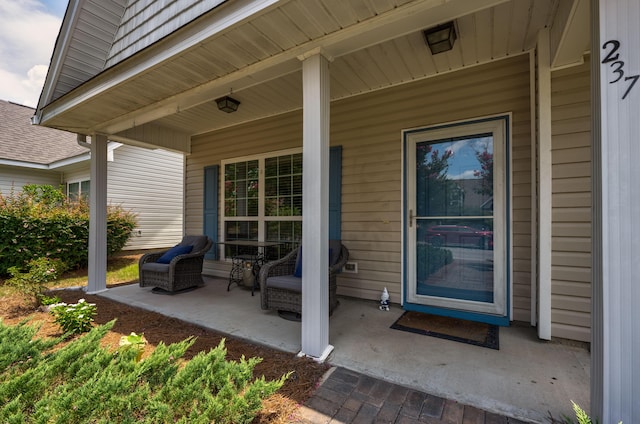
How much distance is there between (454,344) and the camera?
2.55m

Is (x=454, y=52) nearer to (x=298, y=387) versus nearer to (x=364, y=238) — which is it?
(x=364, y=238)

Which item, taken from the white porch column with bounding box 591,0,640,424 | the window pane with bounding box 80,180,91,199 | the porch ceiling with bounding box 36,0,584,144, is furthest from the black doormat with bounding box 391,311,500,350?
the window pane with bounding box 80,180,91,199

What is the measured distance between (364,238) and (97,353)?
2.91 metres

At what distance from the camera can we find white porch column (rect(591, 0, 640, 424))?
4.05ft

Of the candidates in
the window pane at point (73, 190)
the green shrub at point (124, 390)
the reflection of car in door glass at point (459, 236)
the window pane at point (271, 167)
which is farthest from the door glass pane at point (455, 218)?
the window pane at point (73, 190)

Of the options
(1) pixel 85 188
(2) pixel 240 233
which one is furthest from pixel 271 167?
(1) pixel 85 188

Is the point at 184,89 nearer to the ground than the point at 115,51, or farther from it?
nearer to the ground

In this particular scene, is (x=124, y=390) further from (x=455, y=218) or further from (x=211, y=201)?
(x=211, y=201)

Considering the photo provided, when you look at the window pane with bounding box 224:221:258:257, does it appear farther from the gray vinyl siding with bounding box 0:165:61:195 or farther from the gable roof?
the gray vinyl siding with bounding box 0:165:61:195

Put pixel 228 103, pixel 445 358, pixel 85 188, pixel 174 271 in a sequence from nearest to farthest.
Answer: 1. pixel 445 358
2. pixel 228 103
3. pixel 174 271
4. pixel 85 188

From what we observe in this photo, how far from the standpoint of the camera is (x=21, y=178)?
8023 mm

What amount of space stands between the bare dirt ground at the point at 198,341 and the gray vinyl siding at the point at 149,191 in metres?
4.11

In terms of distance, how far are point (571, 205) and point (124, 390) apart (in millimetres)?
3532

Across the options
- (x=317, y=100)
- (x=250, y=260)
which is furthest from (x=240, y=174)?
(x=317, y=100)
